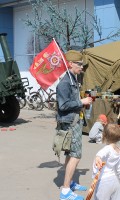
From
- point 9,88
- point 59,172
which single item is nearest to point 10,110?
point 9,88

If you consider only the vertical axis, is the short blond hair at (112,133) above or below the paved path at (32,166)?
above

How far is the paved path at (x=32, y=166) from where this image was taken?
5508 mm

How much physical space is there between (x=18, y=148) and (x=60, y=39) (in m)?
6.05

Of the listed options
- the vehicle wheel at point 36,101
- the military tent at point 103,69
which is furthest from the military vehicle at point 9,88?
the vehicle wheel at point 36,101

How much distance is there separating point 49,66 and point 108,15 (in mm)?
8517

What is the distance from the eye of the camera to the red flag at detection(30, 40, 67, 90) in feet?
20.2

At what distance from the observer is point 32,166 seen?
6.89 metres

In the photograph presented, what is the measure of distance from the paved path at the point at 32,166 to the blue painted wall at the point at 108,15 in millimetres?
4935

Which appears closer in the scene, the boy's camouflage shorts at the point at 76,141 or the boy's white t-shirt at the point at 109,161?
the boy's white t-shirt at the point at 109,161

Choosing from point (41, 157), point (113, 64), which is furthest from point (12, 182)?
point (113, 64)

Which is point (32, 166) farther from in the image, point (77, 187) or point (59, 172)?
point (77, 187)

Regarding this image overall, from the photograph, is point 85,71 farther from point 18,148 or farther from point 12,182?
point 12,182

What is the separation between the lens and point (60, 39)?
44.6ft

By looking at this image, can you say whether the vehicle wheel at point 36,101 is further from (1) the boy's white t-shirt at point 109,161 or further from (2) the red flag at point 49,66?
(1) the boy's white t-shirt at point 109,161
